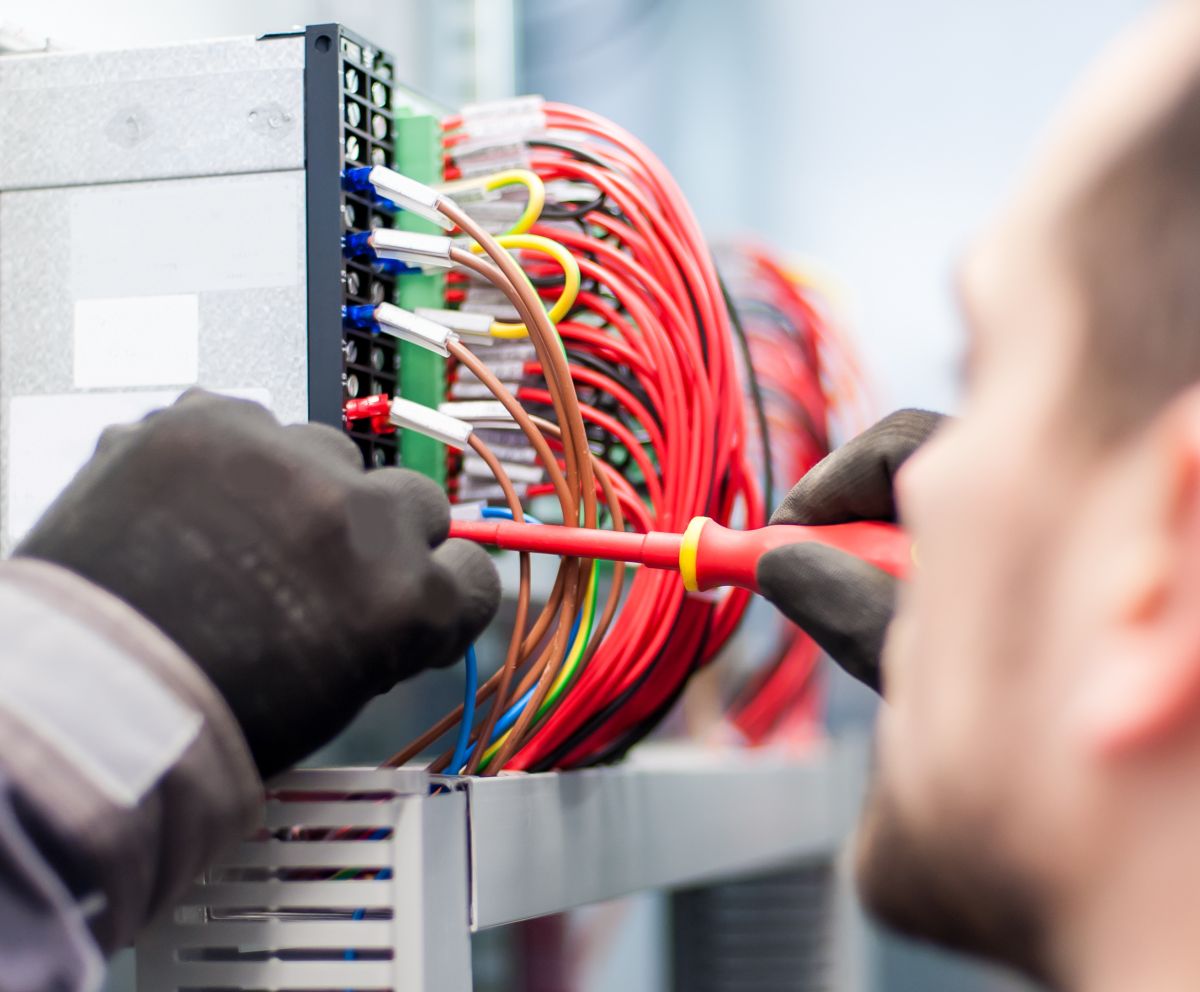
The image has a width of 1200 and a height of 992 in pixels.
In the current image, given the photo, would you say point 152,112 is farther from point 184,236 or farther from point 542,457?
point 542,457

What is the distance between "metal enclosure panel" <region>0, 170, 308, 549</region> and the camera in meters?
0.64

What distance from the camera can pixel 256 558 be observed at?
18.4 inches

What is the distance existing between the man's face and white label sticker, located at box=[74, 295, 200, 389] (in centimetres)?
43

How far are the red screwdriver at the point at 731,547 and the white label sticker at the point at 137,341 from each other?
9.3 inches

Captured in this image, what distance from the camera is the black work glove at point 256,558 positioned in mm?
462

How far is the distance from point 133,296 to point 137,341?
25 mm

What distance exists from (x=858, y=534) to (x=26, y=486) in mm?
433

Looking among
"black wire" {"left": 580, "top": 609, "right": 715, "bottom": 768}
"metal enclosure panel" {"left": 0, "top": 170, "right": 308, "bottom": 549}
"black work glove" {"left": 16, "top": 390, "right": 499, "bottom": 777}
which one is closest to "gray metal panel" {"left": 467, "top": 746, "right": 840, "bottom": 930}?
"black wire" {"left": 580, "top": 609, "right": 715, "bottom": 768}

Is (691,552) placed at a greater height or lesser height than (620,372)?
lesser

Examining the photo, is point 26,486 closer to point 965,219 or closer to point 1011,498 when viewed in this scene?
point 1011,498

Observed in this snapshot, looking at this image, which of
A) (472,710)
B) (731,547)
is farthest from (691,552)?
(472,710)

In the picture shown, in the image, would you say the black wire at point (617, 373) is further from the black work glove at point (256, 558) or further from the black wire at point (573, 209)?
the black work glove at point (256, 558)

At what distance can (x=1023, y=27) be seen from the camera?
77.4 inches

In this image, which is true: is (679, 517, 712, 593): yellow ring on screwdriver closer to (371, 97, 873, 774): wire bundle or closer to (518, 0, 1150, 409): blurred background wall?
(371, 97, 873, 774): wire bundle
